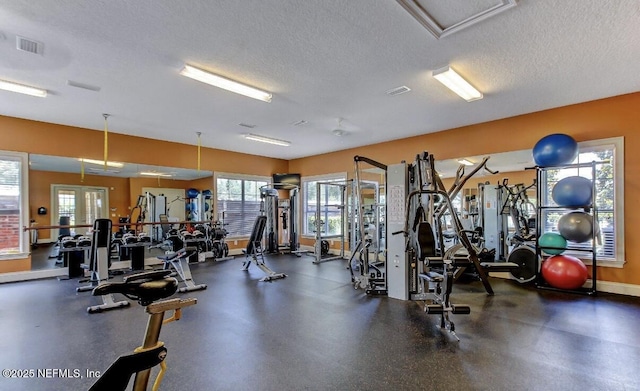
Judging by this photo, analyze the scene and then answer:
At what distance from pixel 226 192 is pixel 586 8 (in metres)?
7.68

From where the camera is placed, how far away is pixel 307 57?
322cm

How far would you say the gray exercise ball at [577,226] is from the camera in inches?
167

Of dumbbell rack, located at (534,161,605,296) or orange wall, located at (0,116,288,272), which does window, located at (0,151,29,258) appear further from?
dumbbell rack, located at (534,161,605,296)

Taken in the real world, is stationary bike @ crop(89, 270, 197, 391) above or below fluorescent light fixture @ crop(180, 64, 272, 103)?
below

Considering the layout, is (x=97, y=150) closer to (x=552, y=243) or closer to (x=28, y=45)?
(x=28, y=45)

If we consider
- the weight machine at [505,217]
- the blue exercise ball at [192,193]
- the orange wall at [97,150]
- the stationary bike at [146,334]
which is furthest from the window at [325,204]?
the stationary bike at [146,334]

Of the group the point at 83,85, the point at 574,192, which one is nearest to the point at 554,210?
the point at 574,192

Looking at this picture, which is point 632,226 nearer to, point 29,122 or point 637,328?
point 637,328

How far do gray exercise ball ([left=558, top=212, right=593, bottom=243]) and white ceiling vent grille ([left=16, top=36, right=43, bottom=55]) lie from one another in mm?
6948

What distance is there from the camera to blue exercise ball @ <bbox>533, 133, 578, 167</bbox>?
4.41 m

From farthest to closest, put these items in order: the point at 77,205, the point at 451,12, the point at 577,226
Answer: the point at 77,205 → the point at 577,226 → the point at 451,12

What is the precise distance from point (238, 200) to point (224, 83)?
514 centimetres

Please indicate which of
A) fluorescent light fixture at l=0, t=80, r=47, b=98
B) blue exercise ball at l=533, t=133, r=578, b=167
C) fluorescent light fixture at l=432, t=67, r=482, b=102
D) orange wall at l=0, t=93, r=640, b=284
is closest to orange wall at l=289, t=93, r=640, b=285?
orange wall at l=0, t=93, r=640, b=284

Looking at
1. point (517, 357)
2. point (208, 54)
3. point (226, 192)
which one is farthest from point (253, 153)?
point (517, 357)
